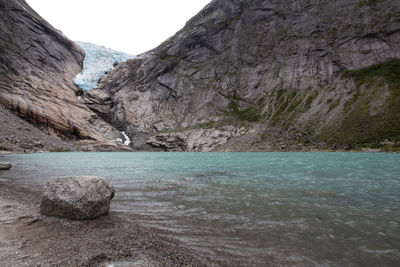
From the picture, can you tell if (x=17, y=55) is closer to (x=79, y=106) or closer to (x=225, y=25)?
(x=79, y=106)

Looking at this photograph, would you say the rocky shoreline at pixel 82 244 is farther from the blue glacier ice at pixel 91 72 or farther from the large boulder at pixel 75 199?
the blue glacier ice at pixel 91 72

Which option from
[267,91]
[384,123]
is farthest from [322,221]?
[267,91]

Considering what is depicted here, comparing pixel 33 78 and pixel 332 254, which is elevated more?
pixel 33 78

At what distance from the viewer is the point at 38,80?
369ft

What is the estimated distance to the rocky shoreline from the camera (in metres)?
5.06

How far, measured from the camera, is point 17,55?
4341 inches

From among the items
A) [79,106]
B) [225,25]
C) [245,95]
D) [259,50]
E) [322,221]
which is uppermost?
[225,25]

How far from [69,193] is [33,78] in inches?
5294

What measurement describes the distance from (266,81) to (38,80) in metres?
130

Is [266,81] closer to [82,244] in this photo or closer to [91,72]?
[91,72]

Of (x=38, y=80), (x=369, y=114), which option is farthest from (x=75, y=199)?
(x=38, y=80)

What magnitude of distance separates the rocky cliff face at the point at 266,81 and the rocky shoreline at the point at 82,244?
9364 centimetres

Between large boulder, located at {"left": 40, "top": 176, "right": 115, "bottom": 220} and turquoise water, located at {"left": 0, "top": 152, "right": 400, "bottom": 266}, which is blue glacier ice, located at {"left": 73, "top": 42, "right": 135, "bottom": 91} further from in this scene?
turquoise water, located at {"left": 0, "top": 152, "right": 400, "bottom": 266}

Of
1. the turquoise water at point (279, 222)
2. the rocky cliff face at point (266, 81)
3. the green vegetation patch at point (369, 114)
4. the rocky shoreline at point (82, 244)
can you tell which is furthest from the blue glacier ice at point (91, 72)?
the rocky shoreline at point (82, 244)
